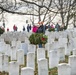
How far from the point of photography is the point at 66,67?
6125 millimetres

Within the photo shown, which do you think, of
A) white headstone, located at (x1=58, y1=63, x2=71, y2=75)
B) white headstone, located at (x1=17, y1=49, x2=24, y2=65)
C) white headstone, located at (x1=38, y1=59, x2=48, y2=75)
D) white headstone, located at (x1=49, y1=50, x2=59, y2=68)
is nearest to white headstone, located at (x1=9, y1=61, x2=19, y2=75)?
white headstone, located at (x1=38, y1=59, x2=48, y2=75)

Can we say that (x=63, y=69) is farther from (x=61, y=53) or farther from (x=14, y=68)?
(x=61, y=53)

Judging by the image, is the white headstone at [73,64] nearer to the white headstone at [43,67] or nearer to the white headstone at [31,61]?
the white headstone at [43,67]

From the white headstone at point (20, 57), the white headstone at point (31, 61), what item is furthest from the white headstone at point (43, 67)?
the white headstone at point (20, 57)

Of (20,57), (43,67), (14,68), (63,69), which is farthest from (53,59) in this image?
(63,69)

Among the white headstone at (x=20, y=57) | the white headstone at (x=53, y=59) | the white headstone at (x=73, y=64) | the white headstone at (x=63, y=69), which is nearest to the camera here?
the white headstone at (x=63, y=69)

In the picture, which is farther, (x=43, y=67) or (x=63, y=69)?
(x=43, y=67)

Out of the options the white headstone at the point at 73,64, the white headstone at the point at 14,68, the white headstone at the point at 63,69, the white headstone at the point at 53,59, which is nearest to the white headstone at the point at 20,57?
the white headstone at the point at 53,59

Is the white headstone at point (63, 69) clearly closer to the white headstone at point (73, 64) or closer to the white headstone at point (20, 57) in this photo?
the white headstone at point (73, 64)

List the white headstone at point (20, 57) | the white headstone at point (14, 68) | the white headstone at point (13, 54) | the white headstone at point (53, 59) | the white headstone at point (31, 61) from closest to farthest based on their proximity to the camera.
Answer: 1. the white headstone at point (14, 68)
2. the white headstone at point (31, 61)
3. the white headstone at point (53, 59)
4. the white headstone at point (20, 57)
5. the white headstone at point (13, 54)

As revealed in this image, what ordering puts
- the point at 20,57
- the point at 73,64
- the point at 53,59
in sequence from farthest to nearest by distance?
the point at 20,57 < the point at 53,59 < the point at 73,64

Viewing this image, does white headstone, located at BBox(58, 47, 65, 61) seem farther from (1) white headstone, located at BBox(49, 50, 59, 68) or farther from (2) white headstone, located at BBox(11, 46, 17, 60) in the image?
(2) white headstone, located at BBox(11, 46, 17, 60)

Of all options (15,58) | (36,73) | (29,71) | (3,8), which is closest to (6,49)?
(15,58)

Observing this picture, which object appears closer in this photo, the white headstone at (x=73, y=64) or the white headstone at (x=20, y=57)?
the white headstone at (x=73, y=64)
